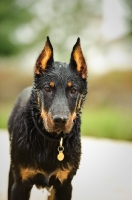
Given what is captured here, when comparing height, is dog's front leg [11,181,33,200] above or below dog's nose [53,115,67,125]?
below

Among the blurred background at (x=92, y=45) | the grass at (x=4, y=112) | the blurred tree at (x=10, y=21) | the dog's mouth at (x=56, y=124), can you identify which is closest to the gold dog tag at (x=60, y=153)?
the dog's mouth at (x=56, y=124)

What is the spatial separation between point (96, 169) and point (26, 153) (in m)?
0.63

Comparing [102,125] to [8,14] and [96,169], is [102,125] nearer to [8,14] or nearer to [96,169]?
[96,169]

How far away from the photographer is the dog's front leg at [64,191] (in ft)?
4.98

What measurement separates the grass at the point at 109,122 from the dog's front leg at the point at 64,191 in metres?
0.57

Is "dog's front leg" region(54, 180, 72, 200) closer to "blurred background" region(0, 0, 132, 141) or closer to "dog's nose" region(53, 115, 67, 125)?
"dog's nose" region(53, 115, 67, 125)

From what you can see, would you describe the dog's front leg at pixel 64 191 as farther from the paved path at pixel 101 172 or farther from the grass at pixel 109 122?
the grass at pixel 109 122

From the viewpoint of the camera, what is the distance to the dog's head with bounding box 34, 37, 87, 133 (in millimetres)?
1342

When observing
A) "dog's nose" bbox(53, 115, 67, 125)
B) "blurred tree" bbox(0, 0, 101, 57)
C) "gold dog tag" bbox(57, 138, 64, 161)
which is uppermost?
"blurred tree" bbox(0, 0, 101, 57)

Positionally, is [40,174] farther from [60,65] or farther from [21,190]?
[60,65]

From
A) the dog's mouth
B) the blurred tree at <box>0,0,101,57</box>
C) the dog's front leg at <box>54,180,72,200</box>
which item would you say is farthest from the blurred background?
the dog's mouth

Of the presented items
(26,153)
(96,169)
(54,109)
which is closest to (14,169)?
(26,153)

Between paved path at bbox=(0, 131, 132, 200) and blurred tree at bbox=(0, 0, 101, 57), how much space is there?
1.73 ft

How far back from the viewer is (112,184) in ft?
6.44
